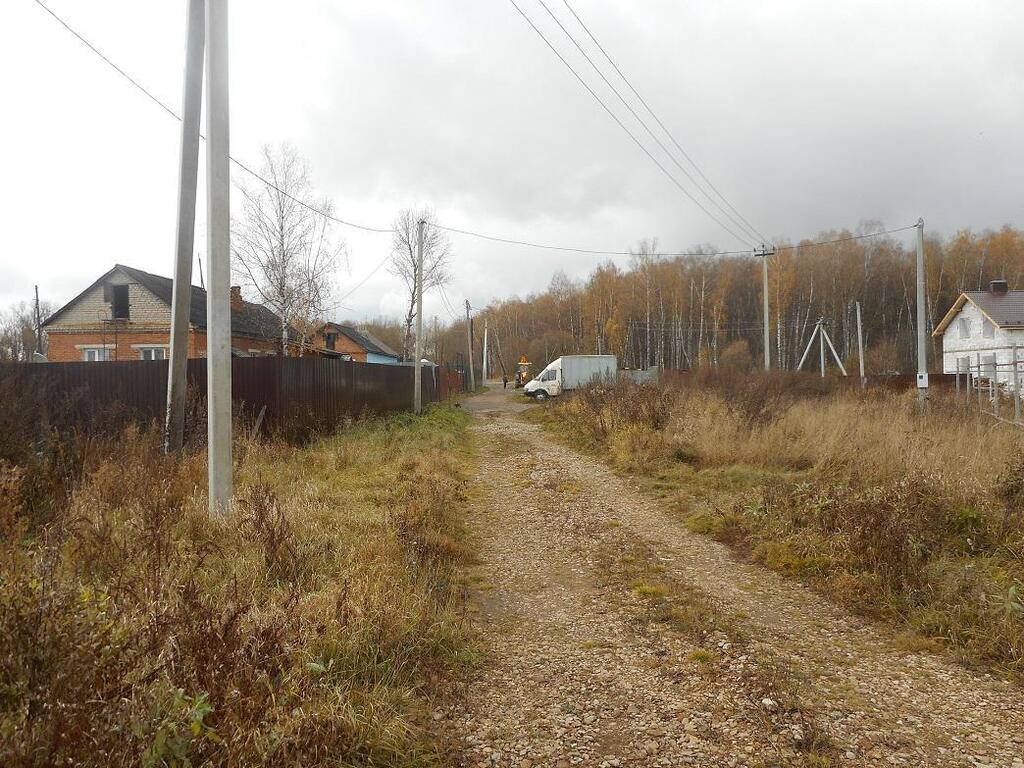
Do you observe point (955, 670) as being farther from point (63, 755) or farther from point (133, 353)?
point (133, 353)

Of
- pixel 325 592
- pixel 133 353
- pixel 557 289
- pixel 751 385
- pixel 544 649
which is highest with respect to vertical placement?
pixel 557 289

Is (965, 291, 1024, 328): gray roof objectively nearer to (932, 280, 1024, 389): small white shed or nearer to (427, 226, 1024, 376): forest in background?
(932, 280, 1024, 389): small white shed

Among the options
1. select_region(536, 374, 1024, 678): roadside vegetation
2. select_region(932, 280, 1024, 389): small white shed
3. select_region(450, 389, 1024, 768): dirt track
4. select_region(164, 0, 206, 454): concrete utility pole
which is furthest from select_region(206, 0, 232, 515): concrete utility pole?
select_region(932, 280, 1024, 389): small white shed

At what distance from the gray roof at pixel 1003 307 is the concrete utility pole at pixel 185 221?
119 ft

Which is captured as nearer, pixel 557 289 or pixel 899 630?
pixel 899 630

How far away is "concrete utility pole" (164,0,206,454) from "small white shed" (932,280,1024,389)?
1246 inches

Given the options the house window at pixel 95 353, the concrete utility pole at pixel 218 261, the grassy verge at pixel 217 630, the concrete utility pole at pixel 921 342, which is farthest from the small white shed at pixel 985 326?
the house window at pixel 95 353

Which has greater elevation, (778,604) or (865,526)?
(865,526)

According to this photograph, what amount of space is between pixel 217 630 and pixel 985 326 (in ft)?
132

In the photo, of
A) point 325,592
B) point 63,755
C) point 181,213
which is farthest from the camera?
point 181,213

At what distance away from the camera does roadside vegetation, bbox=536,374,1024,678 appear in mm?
3844

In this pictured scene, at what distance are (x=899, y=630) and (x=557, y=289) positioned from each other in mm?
72233

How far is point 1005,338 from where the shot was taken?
30.0 metres

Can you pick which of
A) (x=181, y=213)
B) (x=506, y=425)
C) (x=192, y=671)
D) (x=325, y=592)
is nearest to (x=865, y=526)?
(x=325, y=592)
